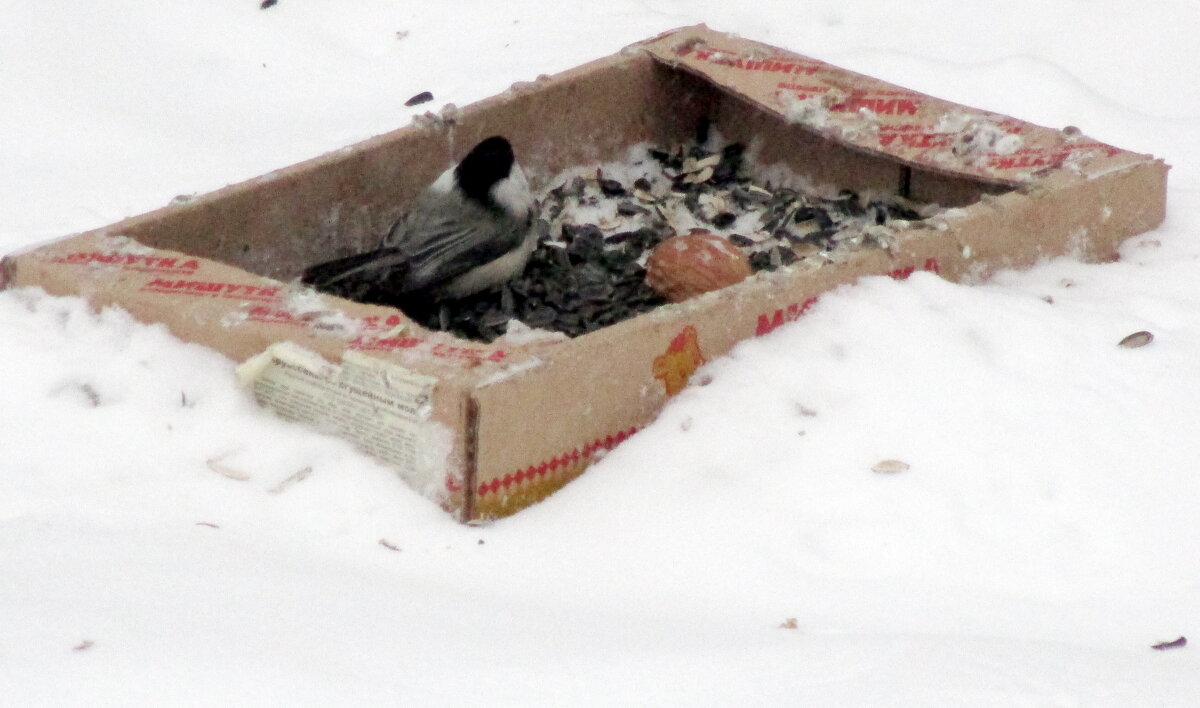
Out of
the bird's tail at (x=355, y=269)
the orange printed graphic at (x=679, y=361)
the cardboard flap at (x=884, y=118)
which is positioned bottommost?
the bird's tail at (x=355, y=269)

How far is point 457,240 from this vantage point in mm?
3104

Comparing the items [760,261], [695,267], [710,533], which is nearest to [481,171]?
[695,267]

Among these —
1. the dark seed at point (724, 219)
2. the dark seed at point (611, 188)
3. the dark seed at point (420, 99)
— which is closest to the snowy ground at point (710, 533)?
the dark seed at point (724, 219)

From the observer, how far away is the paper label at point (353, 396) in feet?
7.66

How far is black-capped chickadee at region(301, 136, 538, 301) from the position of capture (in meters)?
3.02

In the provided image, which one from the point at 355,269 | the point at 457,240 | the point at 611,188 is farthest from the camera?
the point at 611,188

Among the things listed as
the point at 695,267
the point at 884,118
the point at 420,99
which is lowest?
the point at 420,99

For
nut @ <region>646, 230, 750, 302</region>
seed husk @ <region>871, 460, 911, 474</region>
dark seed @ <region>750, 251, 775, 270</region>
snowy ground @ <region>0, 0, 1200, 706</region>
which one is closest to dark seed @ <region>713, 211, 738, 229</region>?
dark seed @ <region>750, 251, 775, 270</region>

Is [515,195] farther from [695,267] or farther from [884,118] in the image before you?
[884,118]

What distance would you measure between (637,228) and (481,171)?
0.45 metres

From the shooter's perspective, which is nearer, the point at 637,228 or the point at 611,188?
the point at 637,228

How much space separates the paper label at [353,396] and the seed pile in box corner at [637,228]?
0.55 m

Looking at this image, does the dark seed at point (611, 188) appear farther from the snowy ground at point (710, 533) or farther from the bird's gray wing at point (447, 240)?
the snowy ground at point (710, 533)

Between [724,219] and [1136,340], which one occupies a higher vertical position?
[1136,340]
